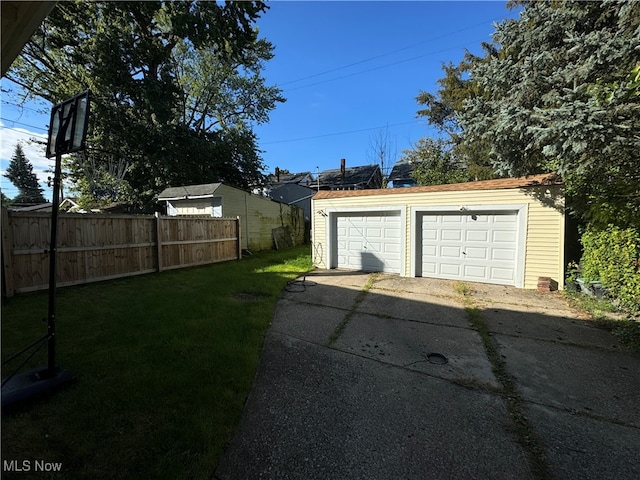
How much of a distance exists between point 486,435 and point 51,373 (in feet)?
13.0

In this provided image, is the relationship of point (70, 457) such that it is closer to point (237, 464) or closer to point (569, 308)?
point (237, 464)

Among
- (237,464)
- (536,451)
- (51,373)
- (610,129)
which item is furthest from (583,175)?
(51,373)

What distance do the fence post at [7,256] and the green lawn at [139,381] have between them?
1.08ft

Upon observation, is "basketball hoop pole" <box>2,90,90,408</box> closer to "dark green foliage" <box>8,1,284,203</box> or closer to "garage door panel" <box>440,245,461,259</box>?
"garage door panel" <box>440,245,461,259</box>

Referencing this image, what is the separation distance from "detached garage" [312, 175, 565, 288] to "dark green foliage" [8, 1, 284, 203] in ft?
30.9

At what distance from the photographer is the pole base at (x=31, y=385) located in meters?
2.41

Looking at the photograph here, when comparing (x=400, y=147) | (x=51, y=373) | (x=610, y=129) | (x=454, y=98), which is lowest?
(x=51, y=373)

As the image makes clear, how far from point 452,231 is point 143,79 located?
18.2 meters

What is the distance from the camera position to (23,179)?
142ft

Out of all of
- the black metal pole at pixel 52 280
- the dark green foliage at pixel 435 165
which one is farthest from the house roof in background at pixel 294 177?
the black metal pole at pixel 52 280

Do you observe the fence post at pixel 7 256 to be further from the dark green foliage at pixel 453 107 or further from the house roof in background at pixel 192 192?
the dark green foliage at pixel 453 107

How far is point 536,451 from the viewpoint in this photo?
7.15ft

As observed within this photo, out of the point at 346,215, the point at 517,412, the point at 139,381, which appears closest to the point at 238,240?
the point at 346,215

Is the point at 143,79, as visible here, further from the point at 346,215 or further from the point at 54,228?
the point at 54,228
